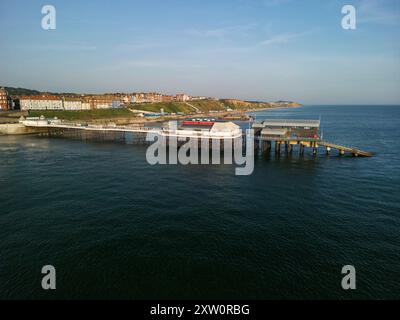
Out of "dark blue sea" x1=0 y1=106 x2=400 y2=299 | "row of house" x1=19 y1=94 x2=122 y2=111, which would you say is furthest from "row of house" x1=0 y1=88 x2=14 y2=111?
"dark blue sea" x1=0 y1=106 x2=400 y2=299

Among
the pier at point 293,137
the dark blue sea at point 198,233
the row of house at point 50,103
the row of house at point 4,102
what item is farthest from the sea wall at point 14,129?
the pier at point 293,137

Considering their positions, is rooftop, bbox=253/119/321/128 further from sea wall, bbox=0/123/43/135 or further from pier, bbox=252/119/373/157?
sea wall, bbox=0/123/43/135

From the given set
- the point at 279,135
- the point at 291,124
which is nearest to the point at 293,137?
the point at 279,135

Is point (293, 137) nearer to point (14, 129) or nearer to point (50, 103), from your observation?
point (14, 129)

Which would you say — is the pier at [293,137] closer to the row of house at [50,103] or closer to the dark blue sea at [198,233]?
the dark blue sea at [198,233]

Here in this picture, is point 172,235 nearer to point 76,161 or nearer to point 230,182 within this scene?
point 230,182

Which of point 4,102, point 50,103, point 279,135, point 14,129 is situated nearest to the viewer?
point 279,135
